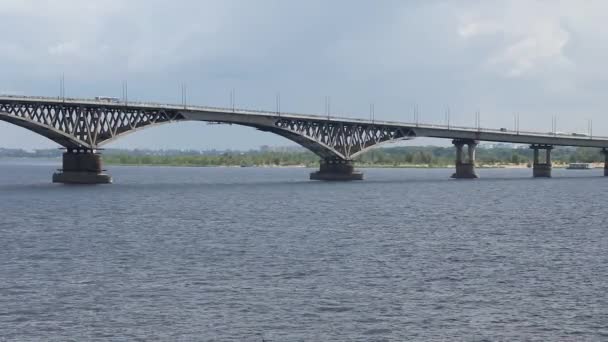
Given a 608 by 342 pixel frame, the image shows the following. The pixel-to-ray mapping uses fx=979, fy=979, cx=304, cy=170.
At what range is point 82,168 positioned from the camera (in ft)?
484

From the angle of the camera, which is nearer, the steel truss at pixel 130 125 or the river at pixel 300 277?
the river at pixel 300 277

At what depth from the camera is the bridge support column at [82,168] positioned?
146125 mm

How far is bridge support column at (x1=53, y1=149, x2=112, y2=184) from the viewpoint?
479 ft

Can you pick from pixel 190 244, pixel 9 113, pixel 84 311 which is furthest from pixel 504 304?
pixel 9 113

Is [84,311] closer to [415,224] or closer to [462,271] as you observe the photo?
[462,271]

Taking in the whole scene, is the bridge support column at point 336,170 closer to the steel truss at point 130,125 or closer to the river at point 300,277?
the steel truss at point 130,125

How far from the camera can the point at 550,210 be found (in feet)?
337

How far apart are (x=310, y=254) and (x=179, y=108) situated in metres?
97.2

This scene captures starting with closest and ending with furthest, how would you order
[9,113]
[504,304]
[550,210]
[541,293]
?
[504,304]
[541,293]
[550,210]
[9,113]

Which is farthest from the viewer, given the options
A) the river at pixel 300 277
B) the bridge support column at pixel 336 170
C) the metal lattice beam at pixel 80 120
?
the bridge support column at pixel 336 170

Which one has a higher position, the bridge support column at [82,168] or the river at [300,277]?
the bridge support column at [82,168]

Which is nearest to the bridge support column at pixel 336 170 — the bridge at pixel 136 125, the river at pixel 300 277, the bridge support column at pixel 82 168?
the bridge at pixel 136 125

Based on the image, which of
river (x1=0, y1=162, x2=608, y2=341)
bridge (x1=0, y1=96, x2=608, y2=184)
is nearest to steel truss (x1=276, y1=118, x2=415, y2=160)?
bridge (x1=0, y1=96, x2=608, y2=184)

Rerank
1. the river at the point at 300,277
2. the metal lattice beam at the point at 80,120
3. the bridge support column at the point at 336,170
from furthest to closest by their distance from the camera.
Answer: the bridge support column at the point at 336,170 < the metal lattice beam at the point at 80,120 < the river at the point at 300,277
